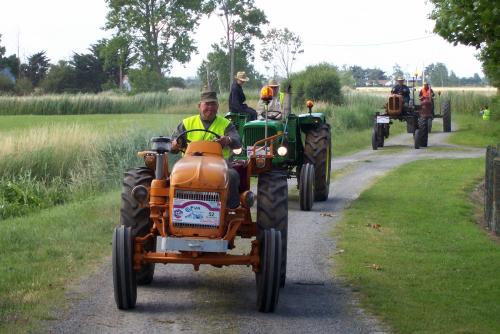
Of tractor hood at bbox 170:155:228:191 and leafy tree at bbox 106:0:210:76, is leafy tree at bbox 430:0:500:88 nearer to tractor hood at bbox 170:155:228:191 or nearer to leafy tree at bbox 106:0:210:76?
tractor hood at bbox 170:155:228:191

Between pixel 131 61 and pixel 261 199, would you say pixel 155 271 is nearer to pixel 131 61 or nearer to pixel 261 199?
pixel 261 199

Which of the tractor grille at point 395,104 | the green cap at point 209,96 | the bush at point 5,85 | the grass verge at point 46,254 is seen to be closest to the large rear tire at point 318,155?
the grass verge at point 46,254

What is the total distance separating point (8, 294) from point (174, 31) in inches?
3025

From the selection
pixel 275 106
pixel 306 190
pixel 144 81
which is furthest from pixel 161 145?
pixel 144 81

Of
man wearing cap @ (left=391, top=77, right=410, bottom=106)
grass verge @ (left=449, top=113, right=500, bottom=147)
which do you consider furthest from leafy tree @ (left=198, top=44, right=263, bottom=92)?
man wearing cap @ (left=391, top=77, right=410, bottom=106)

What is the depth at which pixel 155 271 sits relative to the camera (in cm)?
1028

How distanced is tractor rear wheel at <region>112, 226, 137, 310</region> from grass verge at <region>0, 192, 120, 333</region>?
0.65 meters

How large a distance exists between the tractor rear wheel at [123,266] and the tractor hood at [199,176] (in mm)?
635

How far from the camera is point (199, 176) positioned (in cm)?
822

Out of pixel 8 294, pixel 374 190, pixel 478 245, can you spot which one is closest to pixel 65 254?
pixel 8 294

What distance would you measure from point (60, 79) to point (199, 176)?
3279 inches

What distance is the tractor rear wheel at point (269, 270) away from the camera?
8305 millimetres

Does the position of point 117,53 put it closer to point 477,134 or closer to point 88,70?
point 88,70

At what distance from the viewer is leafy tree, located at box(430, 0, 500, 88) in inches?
388
